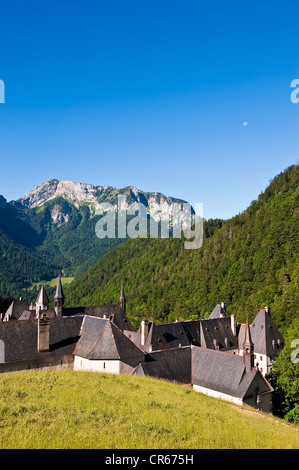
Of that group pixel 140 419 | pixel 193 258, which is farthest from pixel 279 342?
pixel 193 258

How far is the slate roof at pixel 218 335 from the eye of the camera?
60.1 metres

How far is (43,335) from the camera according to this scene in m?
40.6

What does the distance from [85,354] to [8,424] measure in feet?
89.8

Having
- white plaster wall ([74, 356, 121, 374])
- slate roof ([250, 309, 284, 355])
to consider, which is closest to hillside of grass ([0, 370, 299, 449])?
white plaster wall ([74, 356, 121, 374])

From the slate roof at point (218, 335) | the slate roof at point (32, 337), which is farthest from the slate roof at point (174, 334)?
the slate roof at point (32, 337)

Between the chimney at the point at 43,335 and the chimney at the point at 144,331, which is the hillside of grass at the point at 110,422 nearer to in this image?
the chimney at the point at 43,335

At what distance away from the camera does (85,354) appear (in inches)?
1608

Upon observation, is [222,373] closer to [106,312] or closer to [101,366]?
[101,366]

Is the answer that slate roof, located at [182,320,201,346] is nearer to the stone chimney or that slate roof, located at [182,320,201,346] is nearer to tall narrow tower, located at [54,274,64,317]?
the stone chimney

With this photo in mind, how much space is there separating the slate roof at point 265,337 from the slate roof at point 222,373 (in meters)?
26.5

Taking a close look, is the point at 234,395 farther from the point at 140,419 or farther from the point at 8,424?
the point at 8,424

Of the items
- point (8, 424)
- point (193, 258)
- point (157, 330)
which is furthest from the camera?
point (193, 258)

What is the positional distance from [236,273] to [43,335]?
92570 millimetres
